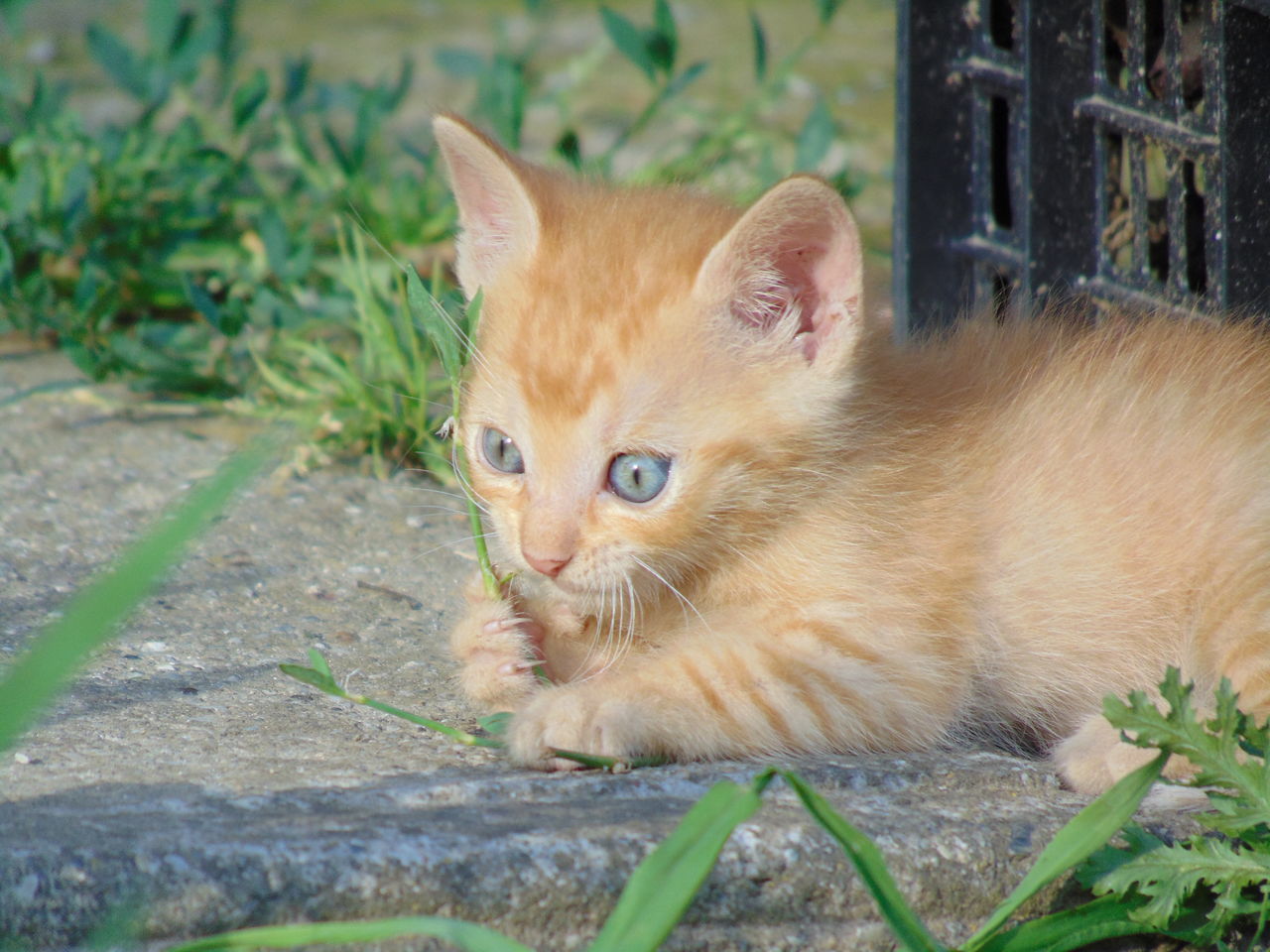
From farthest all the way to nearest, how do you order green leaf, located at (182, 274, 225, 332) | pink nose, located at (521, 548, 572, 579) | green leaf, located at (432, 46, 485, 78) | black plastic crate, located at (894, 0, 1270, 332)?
green leaf, located at (432, 46, 485, 78) → green leaf, located at (182, 274, 225, 332) → black plastic crate, located at (894, 0, 1270, 332) → pink nose, located at (521, 548, 572, 579)

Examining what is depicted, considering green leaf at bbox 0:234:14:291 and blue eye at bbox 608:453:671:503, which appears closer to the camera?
blue eye at bbox 608:453:671:503

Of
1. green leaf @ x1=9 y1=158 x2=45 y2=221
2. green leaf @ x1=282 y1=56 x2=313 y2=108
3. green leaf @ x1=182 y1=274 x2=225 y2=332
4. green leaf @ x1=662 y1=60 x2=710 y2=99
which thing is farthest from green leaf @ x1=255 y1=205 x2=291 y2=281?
green leaf @ x1=662 y1=60 x2=710 y2=99

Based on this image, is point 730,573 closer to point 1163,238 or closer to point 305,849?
point 305,849

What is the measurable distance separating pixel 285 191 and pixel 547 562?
2561mm

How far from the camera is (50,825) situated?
151 cm

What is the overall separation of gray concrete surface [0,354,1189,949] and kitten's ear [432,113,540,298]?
621 millimetres

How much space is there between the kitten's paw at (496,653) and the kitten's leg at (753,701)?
0.09m

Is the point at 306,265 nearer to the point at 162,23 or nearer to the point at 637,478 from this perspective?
the point at 162,23

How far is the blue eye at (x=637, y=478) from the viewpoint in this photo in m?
2.03

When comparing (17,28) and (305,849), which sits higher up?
(17,28)

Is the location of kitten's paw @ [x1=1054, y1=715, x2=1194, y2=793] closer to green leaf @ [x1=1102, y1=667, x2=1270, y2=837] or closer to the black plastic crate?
green leaf @ [x1=1102, y1=667, x2=1270, y2=837]

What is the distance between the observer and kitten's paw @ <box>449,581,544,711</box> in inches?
80.6

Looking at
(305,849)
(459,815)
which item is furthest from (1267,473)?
(305,849)

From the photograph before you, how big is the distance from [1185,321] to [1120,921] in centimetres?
117
